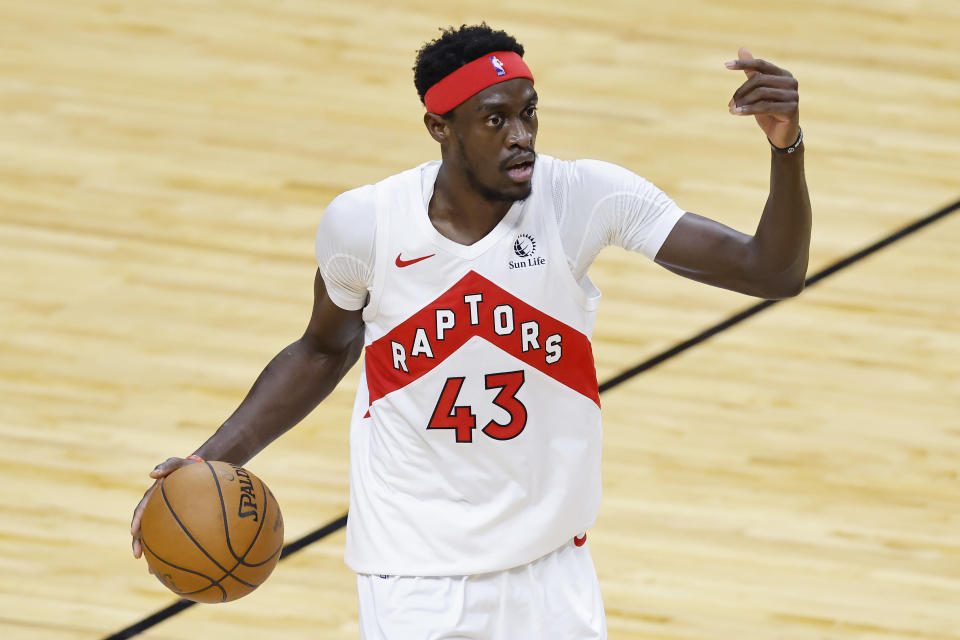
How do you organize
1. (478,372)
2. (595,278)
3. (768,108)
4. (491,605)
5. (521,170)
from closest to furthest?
1. (768,108)
2. (521,170)
3. (478,372)
4. (491,605)
5. (595,278)

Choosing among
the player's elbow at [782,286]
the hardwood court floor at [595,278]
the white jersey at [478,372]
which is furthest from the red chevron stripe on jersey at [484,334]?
the hardwood court floor at [595,278]

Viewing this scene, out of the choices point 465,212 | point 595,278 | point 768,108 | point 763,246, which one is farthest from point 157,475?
point 595,278

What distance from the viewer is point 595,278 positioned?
6844 millimetres

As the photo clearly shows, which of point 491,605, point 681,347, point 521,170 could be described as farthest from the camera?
point 681,347

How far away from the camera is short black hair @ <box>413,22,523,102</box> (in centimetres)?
339

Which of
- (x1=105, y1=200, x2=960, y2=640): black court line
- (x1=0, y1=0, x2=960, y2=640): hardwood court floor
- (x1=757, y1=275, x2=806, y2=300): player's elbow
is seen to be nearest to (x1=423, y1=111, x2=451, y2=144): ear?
(x1=757, y1=275, x2=806, y2=300): player's elbow

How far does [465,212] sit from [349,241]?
27 centimetres

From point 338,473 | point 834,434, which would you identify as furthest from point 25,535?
point 834,434

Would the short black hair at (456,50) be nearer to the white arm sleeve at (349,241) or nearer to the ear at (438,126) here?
the ear at (438,126)

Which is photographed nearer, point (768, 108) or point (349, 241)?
point (768, 108)

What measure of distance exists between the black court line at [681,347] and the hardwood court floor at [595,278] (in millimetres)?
45

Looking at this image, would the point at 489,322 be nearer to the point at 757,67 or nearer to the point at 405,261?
the point at 405,261

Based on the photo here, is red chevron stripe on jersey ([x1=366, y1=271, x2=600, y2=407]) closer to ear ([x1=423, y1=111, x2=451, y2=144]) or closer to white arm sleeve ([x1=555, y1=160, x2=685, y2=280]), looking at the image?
white arm sleeve ([x1=555, y1=160, x2=685, y2=280])

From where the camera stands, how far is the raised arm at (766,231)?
124 inches
